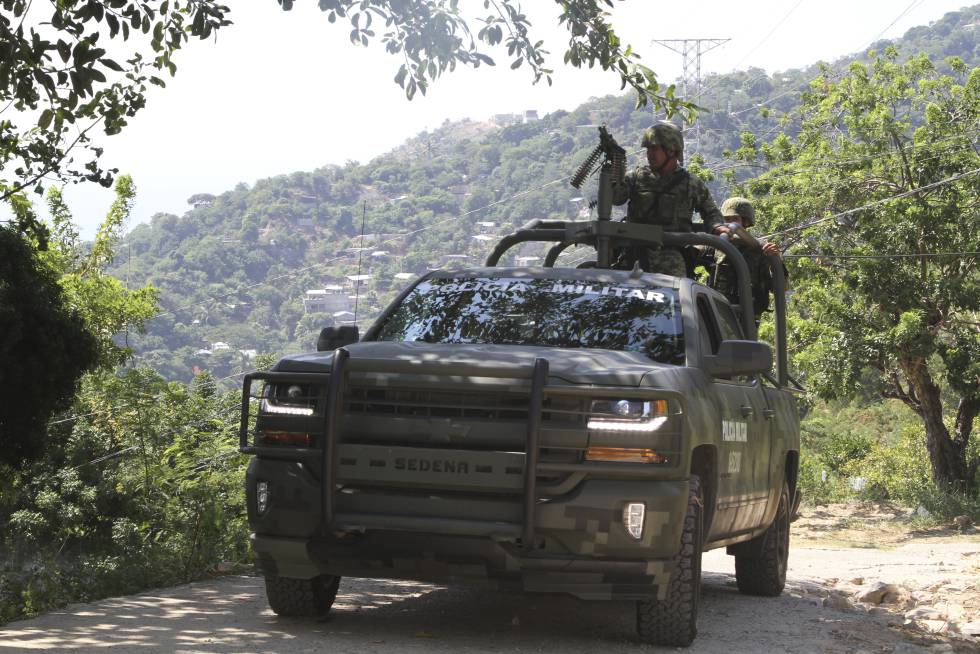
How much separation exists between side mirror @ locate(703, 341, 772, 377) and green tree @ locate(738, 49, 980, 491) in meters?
17.8

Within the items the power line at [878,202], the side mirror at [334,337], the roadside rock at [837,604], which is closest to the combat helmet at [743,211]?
the roadside rock at [837,604]

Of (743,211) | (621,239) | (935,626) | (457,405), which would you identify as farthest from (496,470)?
(743,211)

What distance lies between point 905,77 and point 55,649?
82.5 feet

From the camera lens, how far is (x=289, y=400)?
19.8ft

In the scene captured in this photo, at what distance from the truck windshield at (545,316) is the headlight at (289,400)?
981 millimetres

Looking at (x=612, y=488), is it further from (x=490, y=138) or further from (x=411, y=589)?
(x=490, y=138)

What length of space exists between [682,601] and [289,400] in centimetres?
195

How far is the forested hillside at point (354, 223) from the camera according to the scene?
307 ft

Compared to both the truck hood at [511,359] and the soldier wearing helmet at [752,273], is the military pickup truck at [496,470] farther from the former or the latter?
the soldier wearing helmet at [752,273]

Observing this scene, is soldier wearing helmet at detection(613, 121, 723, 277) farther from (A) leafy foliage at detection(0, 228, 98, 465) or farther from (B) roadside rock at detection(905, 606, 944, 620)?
(A) leafy foliage at detection(0, 228, 98, 465)

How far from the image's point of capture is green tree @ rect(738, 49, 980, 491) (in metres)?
23.9

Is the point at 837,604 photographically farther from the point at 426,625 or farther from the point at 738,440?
the point at 426,625

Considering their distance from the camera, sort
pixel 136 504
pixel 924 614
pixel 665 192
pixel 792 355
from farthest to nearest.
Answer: pixel 792 355 < pixel 136 504 < pixel 665 192 < pixel 924 614

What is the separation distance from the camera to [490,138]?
488 feet
